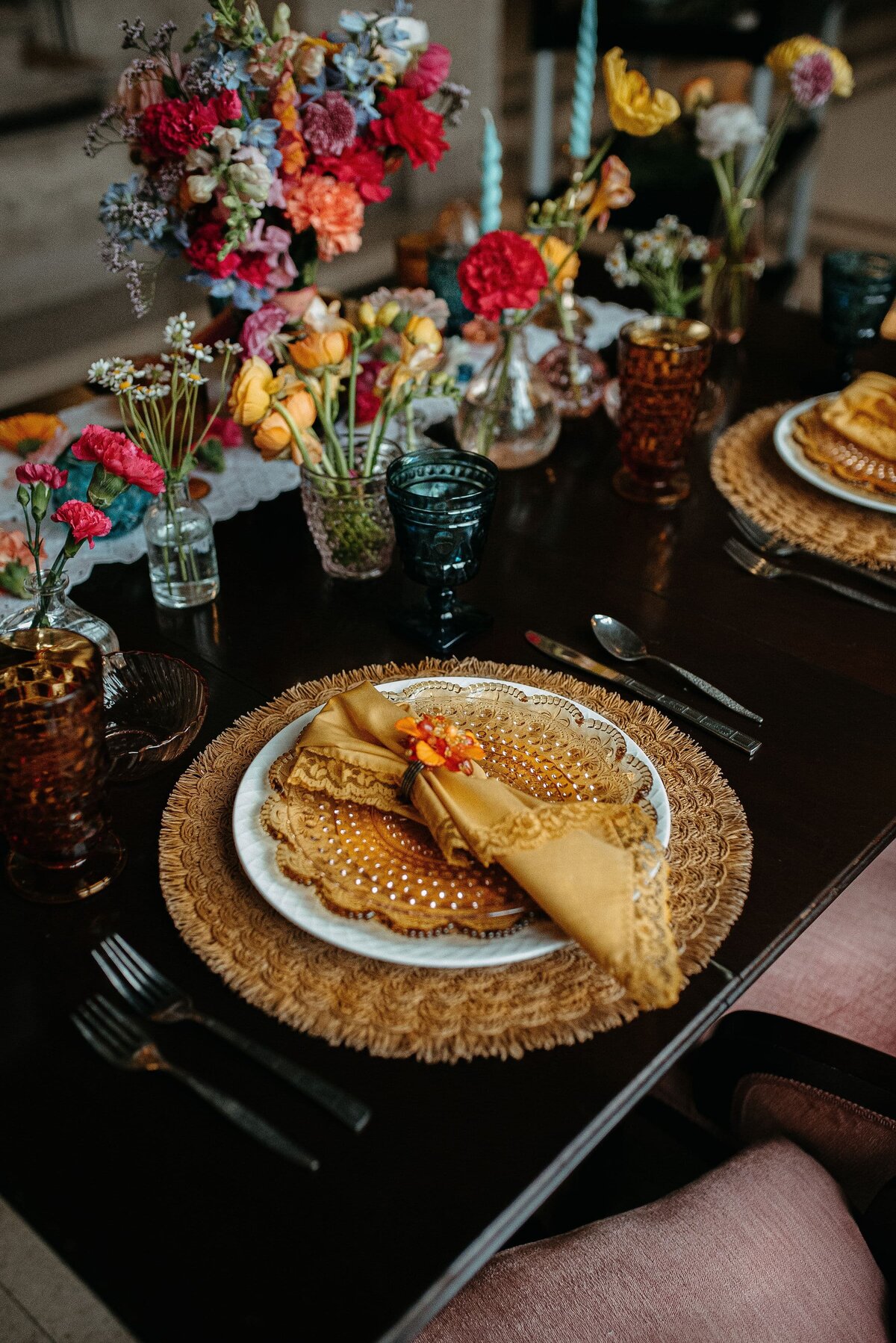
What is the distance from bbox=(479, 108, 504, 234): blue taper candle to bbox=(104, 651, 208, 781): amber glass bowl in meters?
0.74

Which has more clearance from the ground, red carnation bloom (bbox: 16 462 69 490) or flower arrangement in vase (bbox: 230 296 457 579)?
red carnation bloom (bbox: 16 462 69 490)

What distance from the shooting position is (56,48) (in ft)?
14.9

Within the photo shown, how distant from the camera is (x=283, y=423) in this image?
106cm

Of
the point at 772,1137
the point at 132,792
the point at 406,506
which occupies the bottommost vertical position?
the point at 772,1137

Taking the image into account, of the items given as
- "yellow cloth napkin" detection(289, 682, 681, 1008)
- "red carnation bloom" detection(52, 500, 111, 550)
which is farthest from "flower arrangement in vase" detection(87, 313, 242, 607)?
"yellow cloth napkin" detection(289, 682, 681, 1008)

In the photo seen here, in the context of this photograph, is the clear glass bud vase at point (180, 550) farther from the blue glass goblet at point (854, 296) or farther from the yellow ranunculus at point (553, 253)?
the blue glass goblet at point (854, 296)

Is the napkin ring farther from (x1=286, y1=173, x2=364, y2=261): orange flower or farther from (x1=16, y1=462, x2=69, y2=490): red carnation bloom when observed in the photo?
(x1=286, y1=173, x2=364, y2=261): orange flower

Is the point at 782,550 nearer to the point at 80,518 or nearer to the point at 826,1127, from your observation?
the point at 826,1127

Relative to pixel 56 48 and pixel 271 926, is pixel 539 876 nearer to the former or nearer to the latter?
pixel 271 926

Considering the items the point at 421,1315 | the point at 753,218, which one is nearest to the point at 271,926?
the point at 421,1315

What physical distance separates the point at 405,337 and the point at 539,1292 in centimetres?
83

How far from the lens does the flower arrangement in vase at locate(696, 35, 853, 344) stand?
1.45m

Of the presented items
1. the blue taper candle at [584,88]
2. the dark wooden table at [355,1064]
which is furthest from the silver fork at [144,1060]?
the blue taper candle at [584,88]

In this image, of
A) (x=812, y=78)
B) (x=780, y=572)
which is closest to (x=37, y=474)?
(x=780, y=572)
